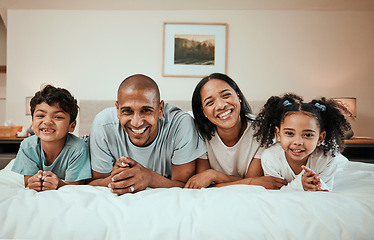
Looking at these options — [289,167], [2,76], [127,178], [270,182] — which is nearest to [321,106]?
[289,167]

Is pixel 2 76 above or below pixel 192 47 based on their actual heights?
below

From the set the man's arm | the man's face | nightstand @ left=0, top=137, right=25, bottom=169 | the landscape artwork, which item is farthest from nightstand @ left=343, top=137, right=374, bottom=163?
nightstand @ left=0, top=137, right=25, bottom=169

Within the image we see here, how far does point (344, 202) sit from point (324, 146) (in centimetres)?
43

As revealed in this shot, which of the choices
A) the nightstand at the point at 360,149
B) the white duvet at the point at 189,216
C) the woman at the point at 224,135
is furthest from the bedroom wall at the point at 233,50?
the white duvet at the point at 189,216

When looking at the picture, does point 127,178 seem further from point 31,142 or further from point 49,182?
point 31,142

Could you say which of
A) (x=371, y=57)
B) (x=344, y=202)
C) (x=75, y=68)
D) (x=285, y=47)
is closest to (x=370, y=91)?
(x=371, y=57)

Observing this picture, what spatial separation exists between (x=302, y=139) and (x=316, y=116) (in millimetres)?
132

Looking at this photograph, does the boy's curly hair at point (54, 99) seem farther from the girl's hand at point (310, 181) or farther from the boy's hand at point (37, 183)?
the girl's hand at point (310, 181)

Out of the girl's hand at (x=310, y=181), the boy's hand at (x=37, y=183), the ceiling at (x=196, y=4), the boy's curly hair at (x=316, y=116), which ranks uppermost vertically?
→ the ceiling at (x=196, y=4)

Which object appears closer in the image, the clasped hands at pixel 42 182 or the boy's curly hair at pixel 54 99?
the clasped hands at pixel 42 182

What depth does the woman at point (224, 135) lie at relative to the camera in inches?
55.3

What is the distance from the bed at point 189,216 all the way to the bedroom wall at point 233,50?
Result: 115 inches

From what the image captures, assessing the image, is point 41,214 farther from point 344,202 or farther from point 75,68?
point 75,68

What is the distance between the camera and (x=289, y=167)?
135 cm
